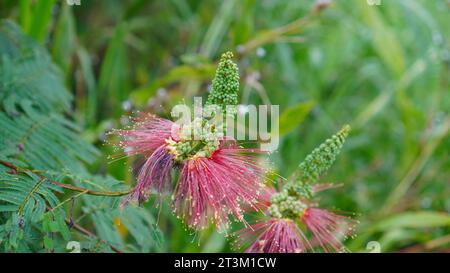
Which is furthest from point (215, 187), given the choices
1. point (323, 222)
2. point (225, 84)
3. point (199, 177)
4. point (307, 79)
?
point (307, 79)

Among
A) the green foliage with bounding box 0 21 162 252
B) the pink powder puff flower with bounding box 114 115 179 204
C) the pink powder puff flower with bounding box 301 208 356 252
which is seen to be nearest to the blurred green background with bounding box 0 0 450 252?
the green foliage with bounding box 0 21 162 252

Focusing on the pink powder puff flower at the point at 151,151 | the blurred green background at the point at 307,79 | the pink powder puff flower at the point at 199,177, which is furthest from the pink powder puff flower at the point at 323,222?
the blurred green background at the point at 307,79

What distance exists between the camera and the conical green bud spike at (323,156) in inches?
38.1

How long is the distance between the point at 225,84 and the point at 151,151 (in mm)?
169

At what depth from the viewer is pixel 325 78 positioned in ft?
8.61

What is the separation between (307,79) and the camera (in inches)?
102

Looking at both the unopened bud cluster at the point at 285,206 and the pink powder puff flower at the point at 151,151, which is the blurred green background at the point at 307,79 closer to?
the unopened bud cluster at the point at 285,206

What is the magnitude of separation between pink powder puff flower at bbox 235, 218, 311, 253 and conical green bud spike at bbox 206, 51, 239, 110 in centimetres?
23

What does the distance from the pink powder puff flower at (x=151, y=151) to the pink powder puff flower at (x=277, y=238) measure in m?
0.19

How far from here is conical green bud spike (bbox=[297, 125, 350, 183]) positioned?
0.97m

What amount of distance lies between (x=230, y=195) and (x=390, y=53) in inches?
53.0

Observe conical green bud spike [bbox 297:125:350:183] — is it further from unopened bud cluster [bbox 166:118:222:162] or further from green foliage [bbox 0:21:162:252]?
green foliage [bbox 0:21:162:252]

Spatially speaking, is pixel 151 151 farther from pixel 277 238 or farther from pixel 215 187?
pixel 277 238
